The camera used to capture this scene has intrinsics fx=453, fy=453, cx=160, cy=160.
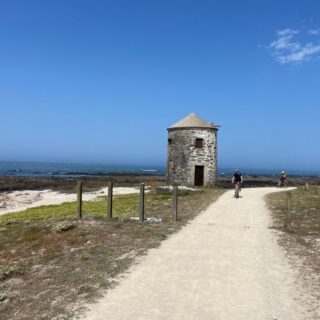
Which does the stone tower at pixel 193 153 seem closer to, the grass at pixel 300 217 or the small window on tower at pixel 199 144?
the small window on tower at pixel 199 144

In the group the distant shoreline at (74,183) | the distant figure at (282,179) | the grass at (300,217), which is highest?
the distant figure at (282,179)

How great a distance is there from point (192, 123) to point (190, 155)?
2879 millimetres

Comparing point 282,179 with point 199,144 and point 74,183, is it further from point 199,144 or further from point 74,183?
point 74,183

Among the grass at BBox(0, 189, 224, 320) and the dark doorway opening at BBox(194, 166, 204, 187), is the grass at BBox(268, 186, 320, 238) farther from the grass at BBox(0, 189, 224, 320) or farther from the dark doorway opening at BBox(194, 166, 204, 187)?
the dark doorway opening at BBox(194, 166, 204, 187)

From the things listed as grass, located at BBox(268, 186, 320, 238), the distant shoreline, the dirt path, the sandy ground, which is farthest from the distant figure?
the dirt path

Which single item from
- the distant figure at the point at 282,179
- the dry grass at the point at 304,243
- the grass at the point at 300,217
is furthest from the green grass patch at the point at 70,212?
the distant figure at the point at 282,179

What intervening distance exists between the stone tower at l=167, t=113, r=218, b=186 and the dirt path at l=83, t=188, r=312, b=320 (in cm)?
2417

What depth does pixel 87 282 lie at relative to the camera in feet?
31.5

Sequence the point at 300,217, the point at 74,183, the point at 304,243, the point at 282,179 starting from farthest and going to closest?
the point at 74,183 < the point at 282,179 < the point at 300,217 < the point at 304,243

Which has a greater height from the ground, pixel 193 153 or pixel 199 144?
pixel 199 144

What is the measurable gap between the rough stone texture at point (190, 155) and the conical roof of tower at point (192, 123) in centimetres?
27

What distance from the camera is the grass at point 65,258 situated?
8766 millimetres

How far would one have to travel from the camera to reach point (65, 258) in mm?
12133

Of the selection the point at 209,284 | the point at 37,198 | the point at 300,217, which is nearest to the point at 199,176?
the point at 37,198
